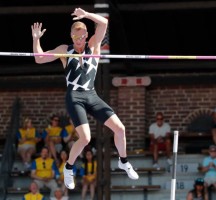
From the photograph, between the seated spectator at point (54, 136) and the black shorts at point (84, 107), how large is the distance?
384 inches

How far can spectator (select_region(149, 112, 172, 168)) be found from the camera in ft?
76.0

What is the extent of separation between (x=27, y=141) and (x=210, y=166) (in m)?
4.36

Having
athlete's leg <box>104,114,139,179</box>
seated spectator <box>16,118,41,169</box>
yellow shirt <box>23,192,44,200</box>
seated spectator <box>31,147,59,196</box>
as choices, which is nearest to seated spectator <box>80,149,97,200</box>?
seated spectator <box>31,147,59,196</box>

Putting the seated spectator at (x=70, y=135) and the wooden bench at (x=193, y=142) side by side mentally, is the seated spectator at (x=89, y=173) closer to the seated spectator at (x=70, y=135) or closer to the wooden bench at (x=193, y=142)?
the seated spectator at (x=70, y=135)

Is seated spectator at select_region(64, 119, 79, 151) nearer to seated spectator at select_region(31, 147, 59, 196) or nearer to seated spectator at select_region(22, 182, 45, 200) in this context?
seated spectator at select_region(31, 147, 59, 196)

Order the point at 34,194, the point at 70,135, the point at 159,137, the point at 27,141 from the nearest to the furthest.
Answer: the point at 34,194 → the point at 159,137 → the point at 70,135 → the point at 27,141

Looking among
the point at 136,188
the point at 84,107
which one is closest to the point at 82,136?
the point at 84,107

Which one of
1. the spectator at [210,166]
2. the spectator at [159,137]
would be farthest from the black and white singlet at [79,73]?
the spectator at [159,137]

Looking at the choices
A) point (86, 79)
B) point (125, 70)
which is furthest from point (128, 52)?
point (86, 79)

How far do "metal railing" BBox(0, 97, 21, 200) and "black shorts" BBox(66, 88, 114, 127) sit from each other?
978 cm

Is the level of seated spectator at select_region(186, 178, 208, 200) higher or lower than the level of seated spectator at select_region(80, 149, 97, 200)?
lower

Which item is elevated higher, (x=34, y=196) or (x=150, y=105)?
(x=150, y=105)

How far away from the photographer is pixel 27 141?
2380 centimetres

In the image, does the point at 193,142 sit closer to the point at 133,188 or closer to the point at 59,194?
the point at 133,188
